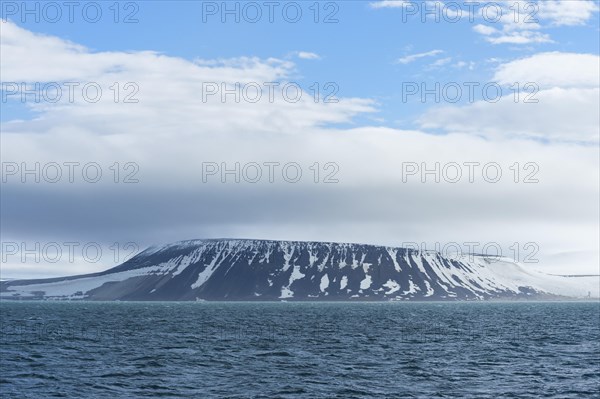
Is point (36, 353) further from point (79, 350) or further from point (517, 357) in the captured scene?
point (517, 357)

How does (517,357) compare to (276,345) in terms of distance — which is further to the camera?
(276,345)

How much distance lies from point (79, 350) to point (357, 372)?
33888 mm

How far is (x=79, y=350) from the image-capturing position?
254ft

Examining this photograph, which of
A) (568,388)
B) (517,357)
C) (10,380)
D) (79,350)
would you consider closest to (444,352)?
(517,357)

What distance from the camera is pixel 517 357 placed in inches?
2876

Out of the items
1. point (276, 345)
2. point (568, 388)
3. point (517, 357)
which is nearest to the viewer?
point (568, 388)

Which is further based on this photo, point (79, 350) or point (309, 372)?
point (79, 350)

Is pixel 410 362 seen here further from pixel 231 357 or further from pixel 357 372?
pixel 231 357

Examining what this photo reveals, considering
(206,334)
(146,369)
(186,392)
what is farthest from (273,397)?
(206,334)

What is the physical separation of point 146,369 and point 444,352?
3379cm

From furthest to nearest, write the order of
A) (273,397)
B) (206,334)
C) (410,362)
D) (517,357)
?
(206,334), (517,357), (410,362), (273,397)

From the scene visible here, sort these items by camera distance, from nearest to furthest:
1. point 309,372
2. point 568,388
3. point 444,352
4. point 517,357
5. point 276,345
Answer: point 568,388
point 309,372
point 517,357
point 444,352
point 276,345

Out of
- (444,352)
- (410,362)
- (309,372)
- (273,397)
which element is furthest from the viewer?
(444,352)

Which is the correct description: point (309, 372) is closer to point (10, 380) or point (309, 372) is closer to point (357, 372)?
point (357, 372)
